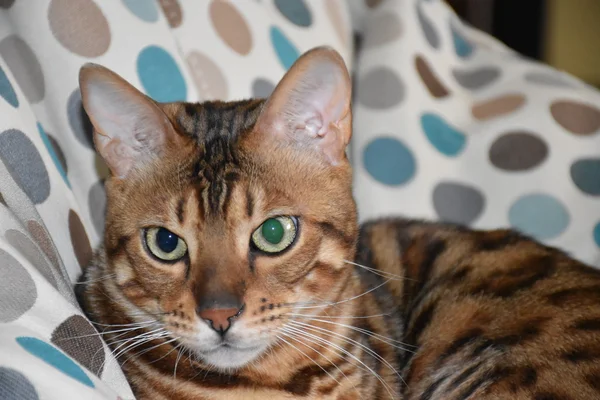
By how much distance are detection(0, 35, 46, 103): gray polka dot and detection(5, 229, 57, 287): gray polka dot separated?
1.65ft

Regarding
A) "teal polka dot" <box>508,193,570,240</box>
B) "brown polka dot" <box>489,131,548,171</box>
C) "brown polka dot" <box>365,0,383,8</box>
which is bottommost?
"teal polka dot" <box>508,193,570,240</box>

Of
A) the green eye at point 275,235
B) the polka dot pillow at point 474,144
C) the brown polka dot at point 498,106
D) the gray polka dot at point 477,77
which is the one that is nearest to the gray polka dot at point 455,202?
the polka dot pillow at point 474,144

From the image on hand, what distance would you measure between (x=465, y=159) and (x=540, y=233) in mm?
271

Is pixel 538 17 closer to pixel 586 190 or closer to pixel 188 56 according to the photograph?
pixel 586 190

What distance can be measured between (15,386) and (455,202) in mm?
1288

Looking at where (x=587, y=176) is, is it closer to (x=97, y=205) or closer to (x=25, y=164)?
(x=97, y=205)

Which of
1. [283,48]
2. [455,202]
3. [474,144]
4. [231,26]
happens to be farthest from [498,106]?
[231,26]

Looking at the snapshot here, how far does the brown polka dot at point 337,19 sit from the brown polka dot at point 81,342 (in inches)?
47.3

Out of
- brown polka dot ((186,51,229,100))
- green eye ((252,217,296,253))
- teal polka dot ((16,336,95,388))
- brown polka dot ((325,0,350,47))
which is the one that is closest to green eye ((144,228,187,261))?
green eye ((252,217,296,253))

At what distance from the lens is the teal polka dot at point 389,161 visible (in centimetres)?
178

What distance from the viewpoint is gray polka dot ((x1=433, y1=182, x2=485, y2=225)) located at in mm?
1789

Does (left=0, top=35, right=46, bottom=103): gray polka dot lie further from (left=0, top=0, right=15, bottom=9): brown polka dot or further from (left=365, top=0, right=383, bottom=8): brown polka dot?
(left=365, top=0, right=383, bottom=8): brown polka dot

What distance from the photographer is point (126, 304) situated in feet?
3.67

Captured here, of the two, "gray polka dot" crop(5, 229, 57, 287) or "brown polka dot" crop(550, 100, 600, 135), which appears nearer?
"gray polka dot" crop(5, 229, 57, 287)
